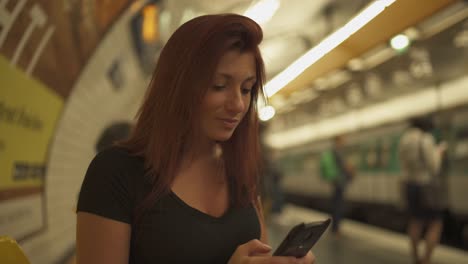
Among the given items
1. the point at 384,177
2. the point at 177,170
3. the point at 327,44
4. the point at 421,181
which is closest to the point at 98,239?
the point at 177,170

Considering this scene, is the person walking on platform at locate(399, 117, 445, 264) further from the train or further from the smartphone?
the smartphone

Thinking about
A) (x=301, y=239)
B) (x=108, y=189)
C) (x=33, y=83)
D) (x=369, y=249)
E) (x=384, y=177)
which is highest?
(x=33, y=83)

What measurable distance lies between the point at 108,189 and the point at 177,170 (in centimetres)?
21

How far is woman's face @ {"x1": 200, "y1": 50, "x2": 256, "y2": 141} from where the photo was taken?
1.24 metres

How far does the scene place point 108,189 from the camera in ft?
3.80

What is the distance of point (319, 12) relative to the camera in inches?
362

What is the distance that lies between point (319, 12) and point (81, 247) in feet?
28.4

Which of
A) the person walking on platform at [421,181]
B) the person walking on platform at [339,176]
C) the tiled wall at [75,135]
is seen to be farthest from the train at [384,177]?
the tiled wall at [75,135]

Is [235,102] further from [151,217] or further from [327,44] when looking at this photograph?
[327,44]

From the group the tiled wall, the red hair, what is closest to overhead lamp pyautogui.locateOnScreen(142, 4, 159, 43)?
the tiled wall

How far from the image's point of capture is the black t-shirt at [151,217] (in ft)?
3.83

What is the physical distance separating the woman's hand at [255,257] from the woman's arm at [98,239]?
29cm

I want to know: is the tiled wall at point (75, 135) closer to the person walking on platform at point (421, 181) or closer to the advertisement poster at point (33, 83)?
the advertisement poster at point (33, 83)

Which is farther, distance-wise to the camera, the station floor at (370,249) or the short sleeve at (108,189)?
the station floor at (370,249)
